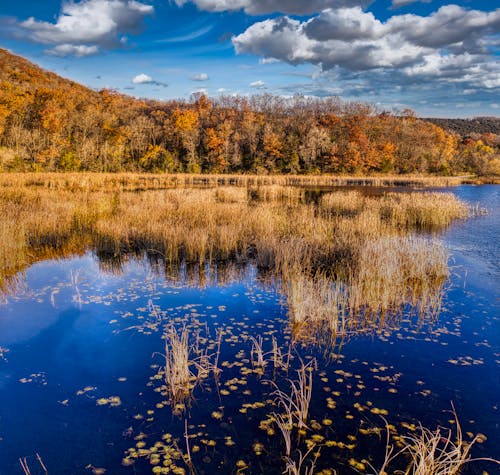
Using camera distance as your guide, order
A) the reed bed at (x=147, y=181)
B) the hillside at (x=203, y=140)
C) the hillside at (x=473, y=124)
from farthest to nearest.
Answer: the hillside at (x=473, y=124) → the hillside at (x=203, y=140) → the reed bed at (x=147, y=181)

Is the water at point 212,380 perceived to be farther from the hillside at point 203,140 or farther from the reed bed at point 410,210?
the hillside at point 203,140

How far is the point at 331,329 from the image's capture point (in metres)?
7.00

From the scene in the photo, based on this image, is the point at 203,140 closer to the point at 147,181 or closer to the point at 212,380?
the point at 147,181

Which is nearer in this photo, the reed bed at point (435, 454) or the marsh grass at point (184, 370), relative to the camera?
the reed bed at point (435, 454)

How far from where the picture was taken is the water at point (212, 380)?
4246mm

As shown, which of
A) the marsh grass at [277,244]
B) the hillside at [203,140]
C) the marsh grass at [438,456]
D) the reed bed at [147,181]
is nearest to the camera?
the marsh grass at [438,456]

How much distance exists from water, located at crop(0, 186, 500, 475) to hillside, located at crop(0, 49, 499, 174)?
4307cm

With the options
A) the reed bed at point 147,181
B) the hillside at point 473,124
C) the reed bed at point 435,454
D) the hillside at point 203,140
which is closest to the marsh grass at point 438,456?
the reed bed at point 435,454

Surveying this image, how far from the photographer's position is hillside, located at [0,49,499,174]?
5022 cm

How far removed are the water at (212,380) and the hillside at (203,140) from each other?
43068 mm

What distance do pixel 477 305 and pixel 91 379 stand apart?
24.6 ft

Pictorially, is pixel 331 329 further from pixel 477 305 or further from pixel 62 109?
pixel 62 109

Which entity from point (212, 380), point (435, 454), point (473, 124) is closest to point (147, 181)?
point (212, 380)

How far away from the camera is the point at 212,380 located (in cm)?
549
